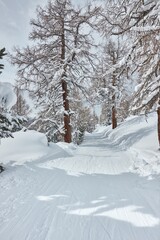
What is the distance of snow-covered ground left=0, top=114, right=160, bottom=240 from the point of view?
4082mm

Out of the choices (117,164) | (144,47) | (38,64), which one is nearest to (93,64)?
(38,64)

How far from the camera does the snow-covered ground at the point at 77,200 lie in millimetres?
4082

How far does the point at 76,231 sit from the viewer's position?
409 centimetres

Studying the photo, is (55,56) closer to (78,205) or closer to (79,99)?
(79,99)

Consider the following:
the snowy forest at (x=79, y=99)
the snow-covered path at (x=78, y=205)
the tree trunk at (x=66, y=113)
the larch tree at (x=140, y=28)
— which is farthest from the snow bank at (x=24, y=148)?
the larch tree at (x=140, y=28)

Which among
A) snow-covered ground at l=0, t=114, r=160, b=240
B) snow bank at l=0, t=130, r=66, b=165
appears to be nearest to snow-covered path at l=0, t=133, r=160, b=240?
snow-covered ground at l=0, t=114, r=160, b=240

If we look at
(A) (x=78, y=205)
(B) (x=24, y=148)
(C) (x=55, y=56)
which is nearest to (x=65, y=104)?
(C) (x=55, y=56)

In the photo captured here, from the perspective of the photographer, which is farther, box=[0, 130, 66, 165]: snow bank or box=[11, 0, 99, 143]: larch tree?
box=[11, 0, 99, 143]: larch tree

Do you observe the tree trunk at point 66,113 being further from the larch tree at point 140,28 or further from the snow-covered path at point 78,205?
the snow-covered path at point 78,205

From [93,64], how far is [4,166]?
32.3 feet

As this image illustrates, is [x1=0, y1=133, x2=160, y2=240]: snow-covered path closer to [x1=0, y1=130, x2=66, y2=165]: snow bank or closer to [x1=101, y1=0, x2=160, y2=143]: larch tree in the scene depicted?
[x1=0, y1=130, x2=66, y2=165]: snow bank

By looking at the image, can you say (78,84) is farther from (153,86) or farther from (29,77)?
(153,86)

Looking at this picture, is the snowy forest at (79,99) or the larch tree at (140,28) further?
the larch tree at (140,28)

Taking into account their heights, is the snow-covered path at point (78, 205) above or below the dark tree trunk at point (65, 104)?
below
